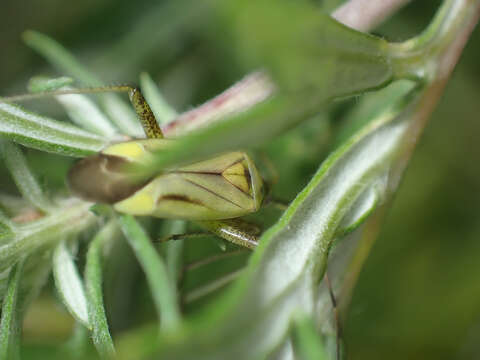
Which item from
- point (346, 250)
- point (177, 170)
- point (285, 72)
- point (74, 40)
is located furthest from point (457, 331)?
point (74, 40)

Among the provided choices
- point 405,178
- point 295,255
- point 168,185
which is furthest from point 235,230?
point 405,178

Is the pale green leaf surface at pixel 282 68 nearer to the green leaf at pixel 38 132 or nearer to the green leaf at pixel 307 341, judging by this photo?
the green leaf at pixel 307 341

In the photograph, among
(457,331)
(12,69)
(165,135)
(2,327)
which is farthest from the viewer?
(12,69)

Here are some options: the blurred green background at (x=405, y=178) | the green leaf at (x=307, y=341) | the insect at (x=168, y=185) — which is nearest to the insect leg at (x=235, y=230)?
the insect at (x=168, y=185)

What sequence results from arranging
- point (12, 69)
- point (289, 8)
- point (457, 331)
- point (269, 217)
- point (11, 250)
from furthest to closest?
point (12, 69)
point (457, 331)
point (269, 217)
point (11, 250)
point (289, 8)

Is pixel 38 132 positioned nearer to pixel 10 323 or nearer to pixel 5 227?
pixel 5 227

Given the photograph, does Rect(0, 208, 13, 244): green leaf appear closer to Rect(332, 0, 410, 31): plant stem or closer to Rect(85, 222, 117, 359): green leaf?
Rect(85, 222, 117, 359): green leaf

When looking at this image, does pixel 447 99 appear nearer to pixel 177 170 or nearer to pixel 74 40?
pixel 177 170
